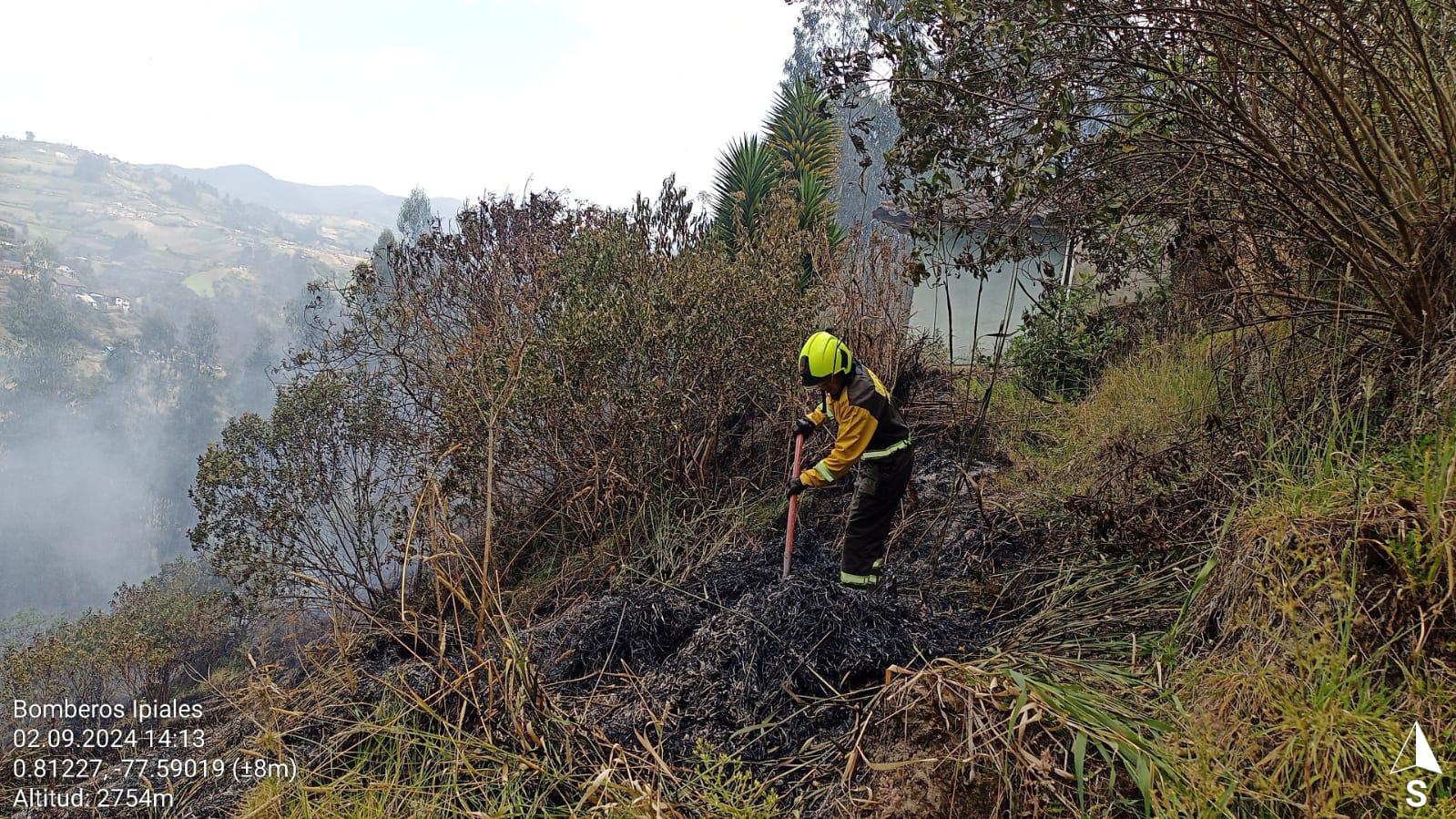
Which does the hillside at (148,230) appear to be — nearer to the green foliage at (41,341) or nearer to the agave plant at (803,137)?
the green foliage at (41,341)

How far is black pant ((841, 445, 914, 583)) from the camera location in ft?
16.5

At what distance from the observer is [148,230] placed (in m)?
106

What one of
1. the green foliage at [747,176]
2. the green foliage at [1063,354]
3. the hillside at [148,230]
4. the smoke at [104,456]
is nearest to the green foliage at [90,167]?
the hillside at [148,230]

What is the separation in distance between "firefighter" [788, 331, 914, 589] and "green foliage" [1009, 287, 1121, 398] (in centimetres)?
377

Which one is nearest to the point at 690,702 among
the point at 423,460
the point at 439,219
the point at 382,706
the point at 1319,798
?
the point at 382,706

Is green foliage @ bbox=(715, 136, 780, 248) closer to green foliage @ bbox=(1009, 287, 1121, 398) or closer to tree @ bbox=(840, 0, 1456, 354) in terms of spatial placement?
green foliage @ bbox=(1009, 287, 1121, 398)

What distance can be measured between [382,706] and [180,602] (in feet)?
54.9

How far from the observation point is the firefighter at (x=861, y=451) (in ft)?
16.3

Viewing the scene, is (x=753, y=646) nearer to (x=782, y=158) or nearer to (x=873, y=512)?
(x=873, y=512)

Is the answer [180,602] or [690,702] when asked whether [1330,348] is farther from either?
[180,602]

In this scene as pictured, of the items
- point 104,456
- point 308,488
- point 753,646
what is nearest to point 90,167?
point 104,456

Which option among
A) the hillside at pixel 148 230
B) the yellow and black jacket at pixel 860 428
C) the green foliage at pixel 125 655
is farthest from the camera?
the hillside at pixel 148 230

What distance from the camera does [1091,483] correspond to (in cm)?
504

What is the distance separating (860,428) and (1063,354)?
4.65 metres
